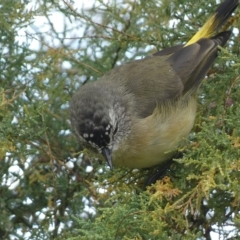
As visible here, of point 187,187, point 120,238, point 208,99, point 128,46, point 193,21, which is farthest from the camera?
point 128,46

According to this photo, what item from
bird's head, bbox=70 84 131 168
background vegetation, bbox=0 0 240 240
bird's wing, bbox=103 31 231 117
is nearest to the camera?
background vegetation, bbox=0 0 240 240

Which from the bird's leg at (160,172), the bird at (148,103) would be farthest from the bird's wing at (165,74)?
the bird's leg at (160,172)

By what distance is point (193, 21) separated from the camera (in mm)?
4742

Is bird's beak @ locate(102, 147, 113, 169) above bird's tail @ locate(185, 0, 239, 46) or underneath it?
underneath

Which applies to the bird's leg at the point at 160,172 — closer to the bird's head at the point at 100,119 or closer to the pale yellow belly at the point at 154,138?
the pale yellow belly at the point at 154,138

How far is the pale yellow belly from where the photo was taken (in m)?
4.62

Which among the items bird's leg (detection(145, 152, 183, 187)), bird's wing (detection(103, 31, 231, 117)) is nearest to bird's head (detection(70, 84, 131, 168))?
bird's wing (detection(103, 31, 231, 117))

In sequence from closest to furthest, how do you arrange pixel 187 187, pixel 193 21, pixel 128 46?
pixel 187 187, pixel 193 21, pixel 128 46

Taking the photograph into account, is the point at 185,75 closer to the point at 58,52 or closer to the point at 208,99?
the point at 208,99

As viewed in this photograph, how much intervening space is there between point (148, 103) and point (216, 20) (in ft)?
2.43

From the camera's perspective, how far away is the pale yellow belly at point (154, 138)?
4.62 m

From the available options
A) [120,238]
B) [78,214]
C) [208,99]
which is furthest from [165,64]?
[120,238]

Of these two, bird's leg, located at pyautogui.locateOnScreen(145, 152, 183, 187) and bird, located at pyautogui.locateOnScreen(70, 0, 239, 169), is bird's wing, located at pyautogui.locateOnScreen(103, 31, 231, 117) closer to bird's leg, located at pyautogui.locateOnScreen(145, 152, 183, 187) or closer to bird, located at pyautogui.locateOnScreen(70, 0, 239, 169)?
bird, located at pyautogui.locateOnScreen(70, 0, 239, 169)

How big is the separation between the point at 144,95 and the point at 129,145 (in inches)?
16.1
